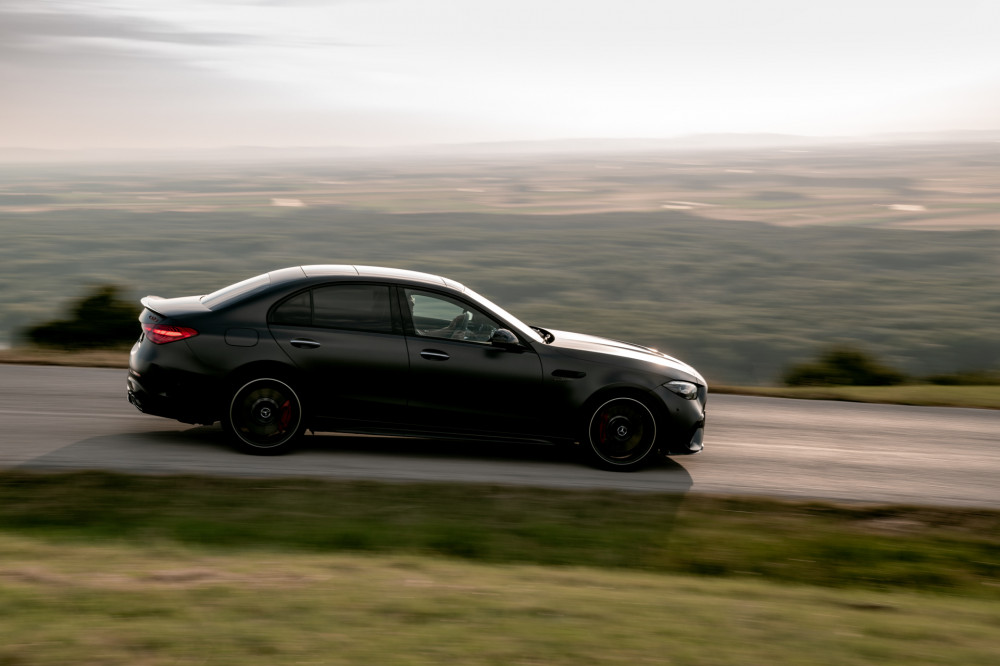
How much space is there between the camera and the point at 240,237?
89.8m

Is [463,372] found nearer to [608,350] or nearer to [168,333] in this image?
[608,350]

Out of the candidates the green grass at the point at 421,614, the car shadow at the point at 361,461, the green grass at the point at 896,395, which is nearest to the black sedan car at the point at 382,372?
the car shadow at the point at 361,461

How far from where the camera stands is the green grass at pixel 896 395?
47.3ft

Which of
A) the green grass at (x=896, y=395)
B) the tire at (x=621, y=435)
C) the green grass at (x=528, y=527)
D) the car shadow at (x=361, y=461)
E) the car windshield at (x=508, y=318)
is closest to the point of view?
the green grass at (x=528, y=527)

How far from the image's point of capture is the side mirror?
8461 mm

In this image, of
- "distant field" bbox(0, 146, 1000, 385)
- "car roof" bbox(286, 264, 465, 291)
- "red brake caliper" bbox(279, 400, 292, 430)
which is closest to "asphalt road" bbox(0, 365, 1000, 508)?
"red brake caliper" bbox(279, 400, 292, 430)

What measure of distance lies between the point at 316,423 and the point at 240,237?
8464 centimetres

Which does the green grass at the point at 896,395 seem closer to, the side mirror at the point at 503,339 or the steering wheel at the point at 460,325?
the side mirror at the point at 503,339

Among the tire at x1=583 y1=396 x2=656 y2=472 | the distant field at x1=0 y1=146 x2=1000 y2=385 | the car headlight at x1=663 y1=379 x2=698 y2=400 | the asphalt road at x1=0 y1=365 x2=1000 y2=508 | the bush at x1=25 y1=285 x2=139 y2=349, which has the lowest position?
the asphalt road at x1=0 y1=365 x2=1000 y2=508

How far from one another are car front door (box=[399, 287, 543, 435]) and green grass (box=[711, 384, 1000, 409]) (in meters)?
6.18

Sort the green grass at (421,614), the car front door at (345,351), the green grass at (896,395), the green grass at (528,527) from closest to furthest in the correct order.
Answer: the green grass at (421,614)
the green grass at (528,527)
the car front door at (345,351)
the green grass at (896,395)

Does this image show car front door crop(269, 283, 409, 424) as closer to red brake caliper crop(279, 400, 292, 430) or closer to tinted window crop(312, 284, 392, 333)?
tinted window crop(312, 284, 392, 333)

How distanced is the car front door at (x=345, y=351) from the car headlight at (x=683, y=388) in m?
2.30

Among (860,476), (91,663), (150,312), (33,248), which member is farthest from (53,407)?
(33,248)
